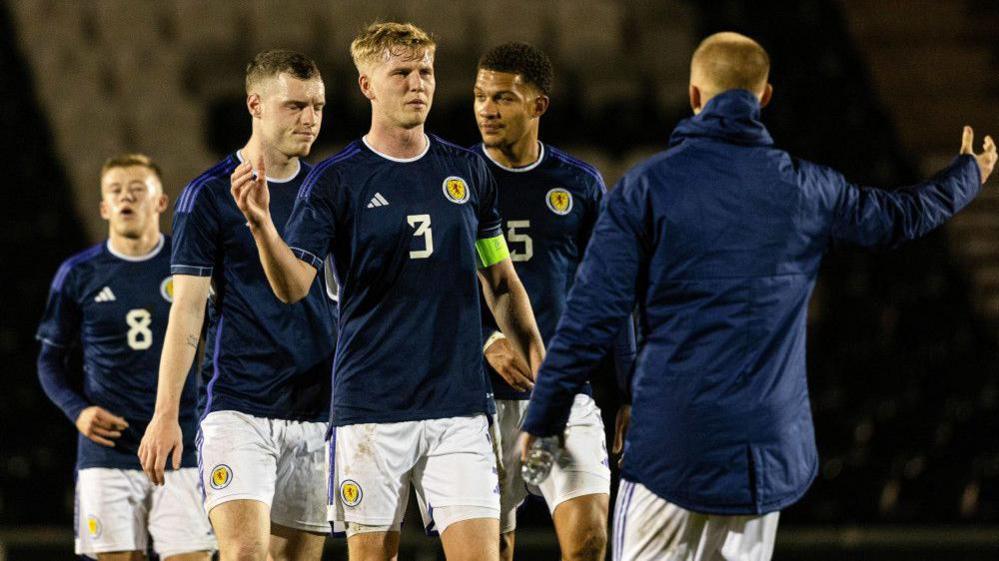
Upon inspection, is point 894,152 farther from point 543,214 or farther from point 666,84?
point 543,214

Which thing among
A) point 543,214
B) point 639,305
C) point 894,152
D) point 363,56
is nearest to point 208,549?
point 543,214

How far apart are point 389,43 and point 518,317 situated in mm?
951

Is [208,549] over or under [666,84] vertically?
under

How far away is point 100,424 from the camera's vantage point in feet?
18.2

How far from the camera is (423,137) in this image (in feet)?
13.6

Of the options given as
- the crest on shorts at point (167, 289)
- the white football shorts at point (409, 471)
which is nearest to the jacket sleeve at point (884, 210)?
the white football shorts at point (409, 471)

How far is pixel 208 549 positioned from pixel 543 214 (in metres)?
2.14

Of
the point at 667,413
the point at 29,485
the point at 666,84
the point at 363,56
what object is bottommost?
the point at 29,485

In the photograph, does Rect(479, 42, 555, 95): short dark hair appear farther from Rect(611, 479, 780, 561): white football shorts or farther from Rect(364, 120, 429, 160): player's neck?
Rect(611, 479, 780, 561): white football shorts

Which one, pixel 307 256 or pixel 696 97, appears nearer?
pixel 696 97

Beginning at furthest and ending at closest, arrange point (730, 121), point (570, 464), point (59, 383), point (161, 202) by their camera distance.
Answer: point (161, 202), point (59, 383), point (570, 464), point (730, 121)

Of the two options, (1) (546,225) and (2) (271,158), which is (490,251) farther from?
(2) (271,158)

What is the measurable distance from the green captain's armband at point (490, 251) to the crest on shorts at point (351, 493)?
0.81m

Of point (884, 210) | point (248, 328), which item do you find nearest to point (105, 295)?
point (248, 328)
